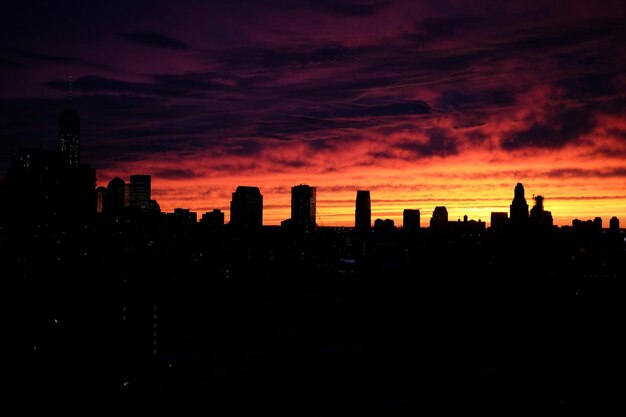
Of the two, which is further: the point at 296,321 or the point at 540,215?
the point at 540,215

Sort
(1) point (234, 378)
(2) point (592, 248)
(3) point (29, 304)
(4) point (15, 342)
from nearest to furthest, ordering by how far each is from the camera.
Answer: (1) point (234, 378) < (4) point (15, 342) < (3) point (29, 304) < (2) point (592, 248)

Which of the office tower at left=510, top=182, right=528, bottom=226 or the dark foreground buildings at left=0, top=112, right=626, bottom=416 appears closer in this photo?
the dark foreground buildings at left=0, top=112, right=626, bottom=416

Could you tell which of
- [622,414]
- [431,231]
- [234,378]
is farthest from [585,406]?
[431,231]

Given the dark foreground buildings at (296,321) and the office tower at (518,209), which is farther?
the office tower at (518,209)

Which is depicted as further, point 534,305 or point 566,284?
point 566,284

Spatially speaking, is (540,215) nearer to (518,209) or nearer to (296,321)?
(518,209)

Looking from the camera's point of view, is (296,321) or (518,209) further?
(518,209)

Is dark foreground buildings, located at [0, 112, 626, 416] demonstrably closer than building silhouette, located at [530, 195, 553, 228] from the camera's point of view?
Yes

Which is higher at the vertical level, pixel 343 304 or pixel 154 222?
pixel 154 222

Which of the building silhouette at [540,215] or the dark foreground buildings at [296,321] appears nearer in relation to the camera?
the dark foreground buildings at [296,321]

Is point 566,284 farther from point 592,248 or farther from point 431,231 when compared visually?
point 431,231

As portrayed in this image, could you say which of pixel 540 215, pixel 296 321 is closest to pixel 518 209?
pixel 540 215
